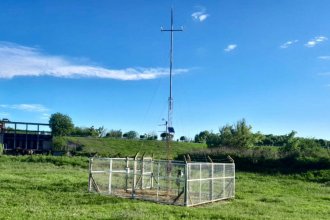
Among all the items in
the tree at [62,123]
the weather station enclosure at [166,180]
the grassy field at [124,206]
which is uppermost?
the tree at [62,123]

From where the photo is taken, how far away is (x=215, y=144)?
74.4 m

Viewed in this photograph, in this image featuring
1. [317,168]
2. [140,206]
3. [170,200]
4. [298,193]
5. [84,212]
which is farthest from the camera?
[317,168]

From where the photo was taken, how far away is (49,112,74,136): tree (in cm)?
9499

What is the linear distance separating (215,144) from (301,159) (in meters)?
31.9

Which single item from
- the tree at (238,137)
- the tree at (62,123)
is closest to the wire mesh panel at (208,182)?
the tree at (238,137)

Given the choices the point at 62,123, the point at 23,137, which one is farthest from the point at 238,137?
the point at 62,123

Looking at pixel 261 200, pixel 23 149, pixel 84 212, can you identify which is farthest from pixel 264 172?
pixel 23 149

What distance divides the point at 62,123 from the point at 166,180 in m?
78.3

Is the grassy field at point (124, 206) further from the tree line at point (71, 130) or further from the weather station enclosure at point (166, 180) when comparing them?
the tree line at point (71, 130)

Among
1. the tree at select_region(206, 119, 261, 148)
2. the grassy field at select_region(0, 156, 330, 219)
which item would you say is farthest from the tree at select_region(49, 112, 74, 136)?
the grassy field at select_region(0, 156, 330, 219)

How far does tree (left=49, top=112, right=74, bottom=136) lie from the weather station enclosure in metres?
71.4

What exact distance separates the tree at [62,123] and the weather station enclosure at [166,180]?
71.4 m

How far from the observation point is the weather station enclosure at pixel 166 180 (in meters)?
20.3

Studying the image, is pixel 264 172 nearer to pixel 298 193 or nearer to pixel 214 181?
pixel 298 193
